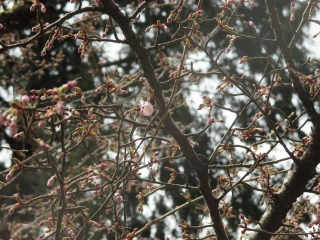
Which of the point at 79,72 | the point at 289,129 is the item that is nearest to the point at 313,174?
the point at 289,129

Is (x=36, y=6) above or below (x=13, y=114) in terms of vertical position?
above

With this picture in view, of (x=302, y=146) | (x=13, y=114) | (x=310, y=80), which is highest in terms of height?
(x=310, y=80)

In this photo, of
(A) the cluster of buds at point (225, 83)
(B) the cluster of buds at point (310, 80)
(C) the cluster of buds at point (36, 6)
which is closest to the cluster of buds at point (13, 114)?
(C) the cluster of buds at point (36, 6)

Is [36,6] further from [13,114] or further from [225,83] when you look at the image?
[225,83]

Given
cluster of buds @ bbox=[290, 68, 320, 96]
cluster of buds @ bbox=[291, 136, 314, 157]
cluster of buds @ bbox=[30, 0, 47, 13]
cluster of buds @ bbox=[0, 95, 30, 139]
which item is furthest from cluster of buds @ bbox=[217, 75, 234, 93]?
cluster of buds @ bbox=[0, 95, 30, 139]

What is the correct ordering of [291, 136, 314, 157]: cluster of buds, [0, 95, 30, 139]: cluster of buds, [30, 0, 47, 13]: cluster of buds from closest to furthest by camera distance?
[0, 95, 30, 139]: cluster of buds → [30, 0, 47, 13]: cluster of buds → [291, 136, 314, 157]: cluster of buds

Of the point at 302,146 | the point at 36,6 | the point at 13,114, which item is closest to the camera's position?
the point at 13,114

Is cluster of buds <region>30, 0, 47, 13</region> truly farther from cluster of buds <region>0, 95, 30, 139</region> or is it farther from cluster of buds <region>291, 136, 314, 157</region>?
cluster of buds <region>291, 136, 314, 157</region>

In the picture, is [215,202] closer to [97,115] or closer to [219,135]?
[97,115]

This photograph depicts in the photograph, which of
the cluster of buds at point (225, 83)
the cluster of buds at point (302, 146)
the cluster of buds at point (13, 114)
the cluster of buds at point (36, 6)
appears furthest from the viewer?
the cluster of buds at point (302, 146)

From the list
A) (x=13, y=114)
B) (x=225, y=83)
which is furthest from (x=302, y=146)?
(x=13, y=114)

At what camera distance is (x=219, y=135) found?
6.54 metres

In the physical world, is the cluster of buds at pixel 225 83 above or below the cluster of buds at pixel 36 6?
below

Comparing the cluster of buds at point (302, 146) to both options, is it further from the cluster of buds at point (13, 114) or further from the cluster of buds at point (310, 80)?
the cluster of buds at point (13, 114)
